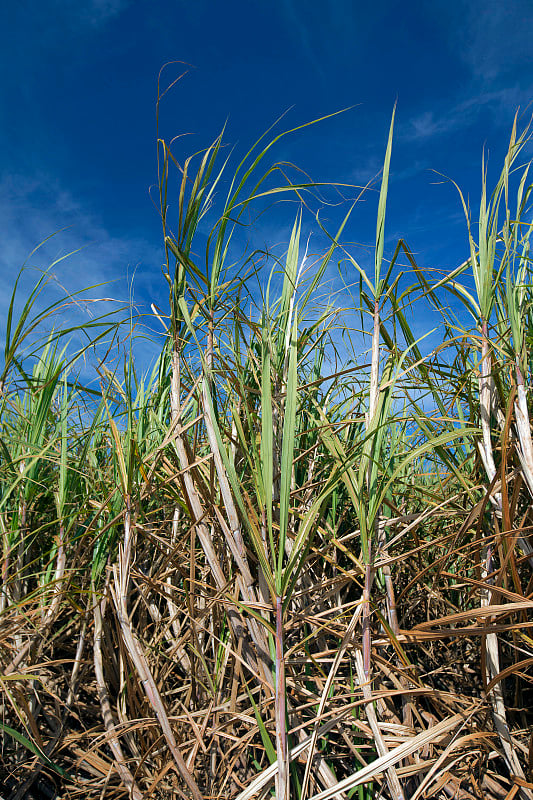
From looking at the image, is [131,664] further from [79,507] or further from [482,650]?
[482,650]

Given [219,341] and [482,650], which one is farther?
[219,341]

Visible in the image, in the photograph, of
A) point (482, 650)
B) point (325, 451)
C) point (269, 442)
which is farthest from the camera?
point (325, 451)

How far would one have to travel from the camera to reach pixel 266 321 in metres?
1.17

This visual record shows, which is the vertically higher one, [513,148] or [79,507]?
[513,148]

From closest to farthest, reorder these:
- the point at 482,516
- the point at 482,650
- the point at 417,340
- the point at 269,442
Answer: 1. the point at 269,442
2. the point at 482,650
3. the point at 482,516
4. the point at 417,340

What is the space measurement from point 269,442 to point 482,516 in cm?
57

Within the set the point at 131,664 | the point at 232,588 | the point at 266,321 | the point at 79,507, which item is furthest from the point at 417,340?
the point at 79,507

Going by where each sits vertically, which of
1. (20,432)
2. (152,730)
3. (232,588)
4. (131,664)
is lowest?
(152,730)

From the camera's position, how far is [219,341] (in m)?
1.20

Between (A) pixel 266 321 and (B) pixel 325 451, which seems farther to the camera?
(B) pixel 325 451

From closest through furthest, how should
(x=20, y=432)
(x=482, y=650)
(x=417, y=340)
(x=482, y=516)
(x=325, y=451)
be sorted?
1. (x=482, y=650)
2. (x=482, y=516)
3. (x=417, y=340)
4. (x=325, y=451)
5. (x=20, y=432)

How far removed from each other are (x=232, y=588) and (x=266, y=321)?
0.68 meters

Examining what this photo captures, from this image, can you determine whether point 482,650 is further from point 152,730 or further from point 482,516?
point 152,730

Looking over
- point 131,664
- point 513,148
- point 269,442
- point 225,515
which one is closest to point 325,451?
point 225,515
